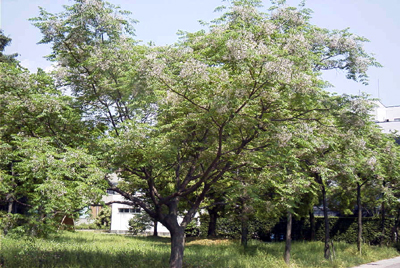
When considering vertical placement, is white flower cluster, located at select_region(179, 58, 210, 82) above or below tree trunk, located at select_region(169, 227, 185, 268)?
above

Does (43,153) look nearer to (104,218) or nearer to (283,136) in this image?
(283,136)

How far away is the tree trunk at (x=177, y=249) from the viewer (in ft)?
47.4

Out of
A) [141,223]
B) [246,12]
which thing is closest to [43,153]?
[246,12]

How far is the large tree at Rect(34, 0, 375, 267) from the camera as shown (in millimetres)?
10703

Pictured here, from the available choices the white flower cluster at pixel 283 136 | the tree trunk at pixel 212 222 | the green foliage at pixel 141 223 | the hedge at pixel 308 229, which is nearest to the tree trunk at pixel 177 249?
the white flower cluster at pixel 283 136

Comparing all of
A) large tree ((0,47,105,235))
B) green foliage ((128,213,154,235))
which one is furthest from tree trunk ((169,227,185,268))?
green foliage ((128,213,154,235))

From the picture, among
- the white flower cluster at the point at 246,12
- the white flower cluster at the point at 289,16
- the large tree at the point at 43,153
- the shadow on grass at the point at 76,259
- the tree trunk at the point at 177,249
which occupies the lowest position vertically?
the shadow on grass at the point at 76,259

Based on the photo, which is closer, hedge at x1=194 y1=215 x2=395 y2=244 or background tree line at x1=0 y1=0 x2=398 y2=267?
background tree line at x1=0 y1=0 x2=398 y2=267

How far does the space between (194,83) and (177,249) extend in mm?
6834

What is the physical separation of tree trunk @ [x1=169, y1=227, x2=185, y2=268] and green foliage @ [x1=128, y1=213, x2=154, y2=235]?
23.5 meters

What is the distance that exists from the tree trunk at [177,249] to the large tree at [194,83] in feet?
0.12

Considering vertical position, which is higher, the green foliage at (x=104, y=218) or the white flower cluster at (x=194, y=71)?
the white flower cluster at (x=194, y=71)

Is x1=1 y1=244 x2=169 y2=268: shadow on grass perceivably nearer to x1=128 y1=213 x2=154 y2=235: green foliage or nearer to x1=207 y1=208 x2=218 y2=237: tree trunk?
x1=207 y1=208 x2=218 y2=237: tree trunk

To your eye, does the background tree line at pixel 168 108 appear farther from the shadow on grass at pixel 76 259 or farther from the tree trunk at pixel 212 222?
the tree trunk at pixel 212 222
